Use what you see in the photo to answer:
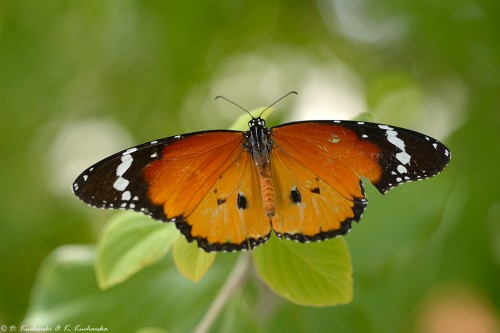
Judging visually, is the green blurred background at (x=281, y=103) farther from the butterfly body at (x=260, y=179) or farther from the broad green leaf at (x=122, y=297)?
the butterfly body at (x=260, y=179)

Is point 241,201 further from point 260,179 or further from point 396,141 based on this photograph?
point 396,141

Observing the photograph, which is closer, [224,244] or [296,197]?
[224,244]

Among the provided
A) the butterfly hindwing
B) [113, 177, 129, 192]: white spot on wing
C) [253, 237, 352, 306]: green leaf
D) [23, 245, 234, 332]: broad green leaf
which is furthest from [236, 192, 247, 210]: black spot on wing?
[23, 245, 234, 332]: broad green leaf

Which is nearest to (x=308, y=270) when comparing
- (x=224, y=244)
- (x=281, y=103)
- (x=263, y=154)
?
(x=224, y=244)

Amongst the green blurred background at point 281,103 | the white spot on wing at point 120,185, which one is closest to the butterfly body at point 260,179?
the white spot on wing at point 120,185

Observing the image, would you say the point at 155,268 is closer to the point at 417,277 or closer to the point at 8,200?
the point at 417,277

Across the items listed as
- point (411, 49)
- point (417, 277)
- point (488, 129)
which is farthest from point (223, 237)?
point (411, 49)
